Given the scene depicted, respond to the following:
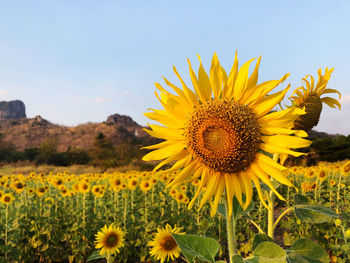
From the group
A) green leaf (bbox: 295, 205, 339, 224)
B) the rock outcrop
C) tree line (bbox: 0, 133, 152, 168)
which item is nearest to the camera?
green leaf (bbox: 295, 205, 339, 224)

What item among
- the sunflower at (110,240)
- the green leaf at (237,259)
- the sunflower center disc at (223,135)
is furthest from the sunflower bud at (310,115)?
the sunflower at (110,240)

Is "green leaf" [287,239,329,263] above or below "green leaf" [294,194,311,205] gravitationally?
below

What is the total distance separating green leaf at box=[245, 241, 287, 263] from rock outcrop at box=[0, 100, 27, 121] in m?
88.0

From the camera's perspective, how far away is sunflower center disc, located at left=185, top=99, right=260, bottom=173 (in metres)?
1.31

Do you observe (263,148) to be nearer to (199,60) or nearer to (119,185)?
(199,60)

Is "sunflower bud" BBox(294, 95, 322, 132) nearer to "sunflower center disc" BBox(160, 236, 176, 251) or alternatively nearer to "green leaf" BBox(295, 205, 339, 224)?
"green leaf" BBox(295, 205, 339, 224)

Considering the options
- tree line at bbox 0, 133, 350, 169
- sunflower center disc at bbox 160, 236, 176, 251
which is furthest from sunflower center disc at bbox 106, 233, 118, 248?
tree line at bbox 0, 133, 350, 169

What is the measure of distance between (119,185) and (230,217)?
222 inches

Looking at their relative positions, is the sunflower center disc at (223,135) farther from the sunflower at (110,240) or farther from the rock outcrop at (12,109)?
the rock outcrop at (12,109)

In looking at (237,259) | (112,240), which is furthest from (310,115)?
(112,240)

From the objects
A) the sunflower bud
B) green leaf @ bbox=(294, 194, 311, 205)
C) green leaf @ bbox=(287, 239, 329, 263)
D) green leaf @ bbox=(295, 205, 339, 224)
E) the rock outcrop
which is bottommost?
green leaf @ bbox=(287, 239, 329, 263)

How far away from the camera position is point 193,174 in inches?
57.1

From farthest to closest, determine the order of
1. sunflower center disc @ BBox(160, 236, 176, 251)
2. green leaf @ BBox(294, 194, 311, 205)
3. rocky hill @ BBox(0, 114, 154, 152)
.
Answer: rocky hill @ BBox(0, 114, 154, 152), sunflower center disc @ BBox(160, 236, 176, 251), green leaf @ BBox(294, 194, 311, 205)

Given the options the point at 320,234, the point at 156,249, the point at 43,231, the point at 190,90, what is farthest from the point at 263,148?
the point at 320,234
